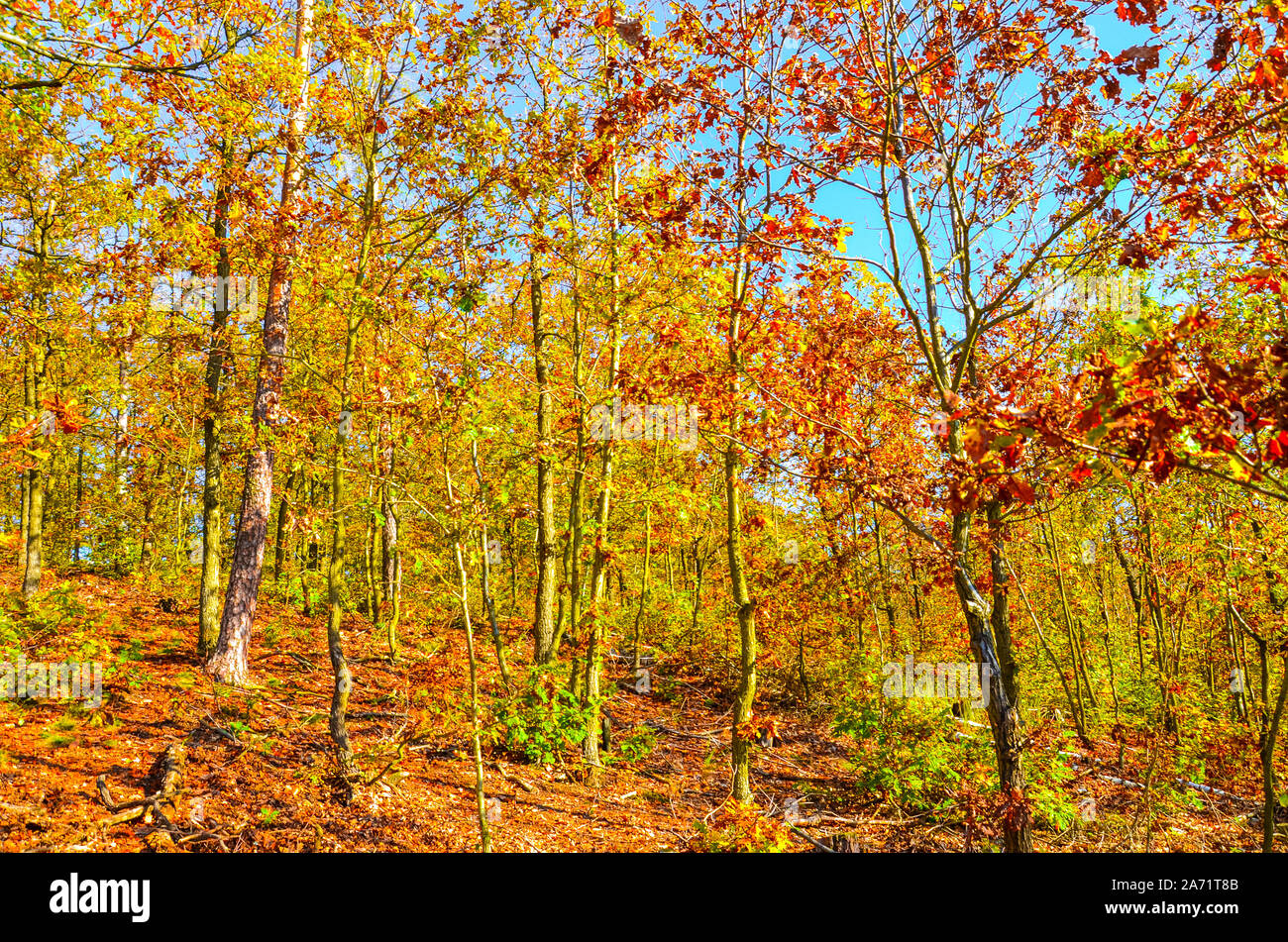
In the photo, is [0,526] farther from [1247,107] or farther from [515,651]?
[1247,107]

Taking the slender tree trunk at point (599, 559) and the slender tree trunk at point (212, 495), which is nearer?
the slender tree trunk at point (599, 559)

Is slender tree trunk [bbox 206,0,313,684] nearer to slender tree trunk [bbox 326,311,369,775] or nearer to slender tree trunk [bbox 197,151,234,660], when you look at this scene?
slender tree trunk [bbox 197,151,234,660]

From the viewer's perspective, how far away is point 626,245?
30.0 ft

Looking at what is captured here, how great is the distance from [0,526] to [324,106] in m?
26.5

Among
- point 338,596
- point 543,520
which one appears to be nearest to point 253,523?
point 338,596

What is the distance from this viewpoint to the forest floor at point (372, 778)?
5.42 meters

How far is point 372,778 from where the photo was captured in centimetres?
660

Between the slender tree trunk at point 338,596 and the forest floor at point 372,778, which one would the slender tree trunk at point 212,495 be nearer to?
the forest floor at point 372,778

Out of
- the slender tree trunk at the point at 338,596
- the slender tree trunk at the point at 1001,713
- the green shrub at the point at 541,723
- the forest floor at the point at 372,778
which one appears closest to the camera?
the slender tree trunk at the point at 1001,713

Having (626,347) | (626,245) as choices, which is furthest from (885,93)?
(626,347)

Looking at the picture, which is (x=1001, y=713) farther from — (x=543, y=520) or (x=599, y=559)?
(x=543, y=520)

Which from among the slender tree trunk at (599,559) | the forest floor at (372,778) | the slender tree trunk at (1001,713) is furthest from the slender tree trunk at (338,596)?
the slender tree trunk at (1001,713)

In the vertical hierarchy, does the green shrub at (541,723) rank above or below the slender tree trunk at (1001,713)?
below

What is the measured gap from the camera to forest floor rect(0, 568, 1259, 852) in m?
5.42
